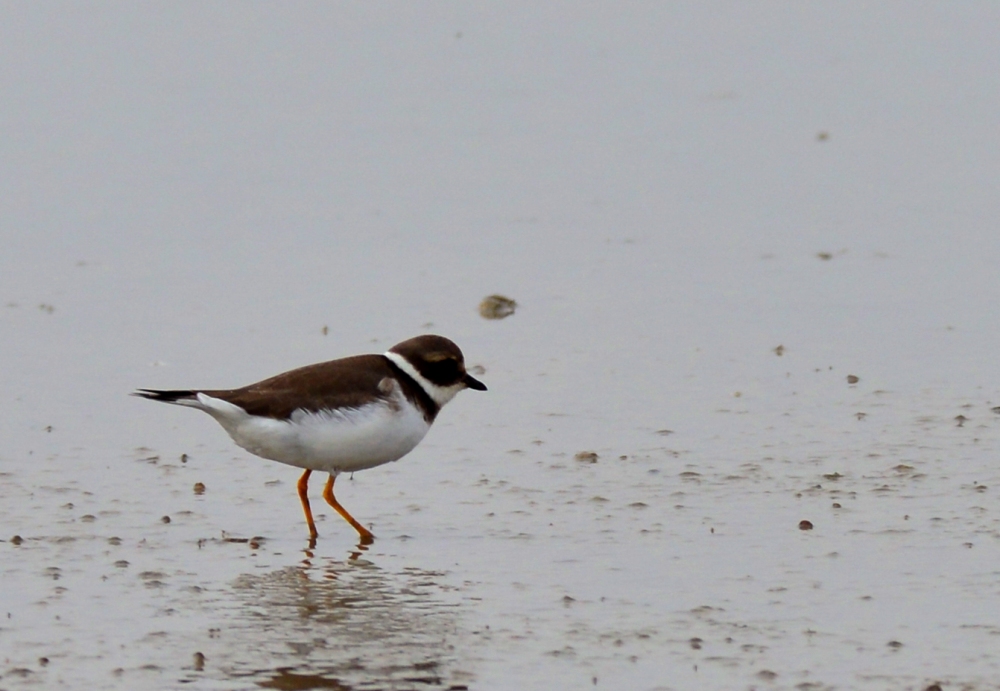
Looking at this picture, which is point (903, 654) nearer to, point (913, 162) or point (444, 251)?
point (444, 251)

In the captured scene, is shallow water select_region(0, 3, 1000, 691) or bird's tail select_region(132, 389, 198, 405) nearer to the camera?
shallow water select_region(0, 3, 1000, 691)

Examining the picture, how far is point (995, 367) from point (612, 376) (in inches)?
94.6

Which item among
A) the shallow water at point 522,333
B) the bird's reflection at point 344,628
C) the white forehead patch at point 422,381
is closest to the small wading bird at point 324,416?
the white forehead patch at point 422,381

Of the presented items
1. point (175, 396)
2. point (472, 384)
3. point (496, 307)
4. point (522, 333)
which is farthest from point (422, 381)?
point (496, 307)

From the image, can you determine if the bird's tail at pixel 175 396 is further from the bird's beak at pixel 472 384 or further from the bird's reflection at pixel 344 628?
the bird's beak at pixel 472 384

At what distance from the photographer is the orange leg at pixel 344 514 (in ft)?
28.9

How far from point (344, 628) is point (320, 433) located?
173 centimetres

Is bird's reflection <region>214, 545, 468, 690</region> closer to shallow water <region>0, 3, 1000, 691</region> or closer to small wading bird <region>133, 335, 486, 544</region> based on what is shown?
shallow water <region>0, 3, 1000, 691</region>

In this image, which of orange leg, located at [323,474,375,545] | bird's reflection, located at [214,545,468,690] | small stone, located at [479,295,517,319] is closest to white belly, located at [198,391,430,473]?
orange leg, located at [323,474,375,545]

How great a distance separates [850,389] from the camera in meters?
11.2

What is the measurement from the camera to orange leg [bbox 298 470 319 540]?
893cm

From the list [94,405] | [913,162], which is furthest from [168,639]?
[913,162]

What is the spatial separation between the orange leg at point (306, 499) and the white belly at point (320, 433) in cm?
21

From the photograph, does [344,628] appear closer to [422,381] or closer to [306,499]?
[306,499]
